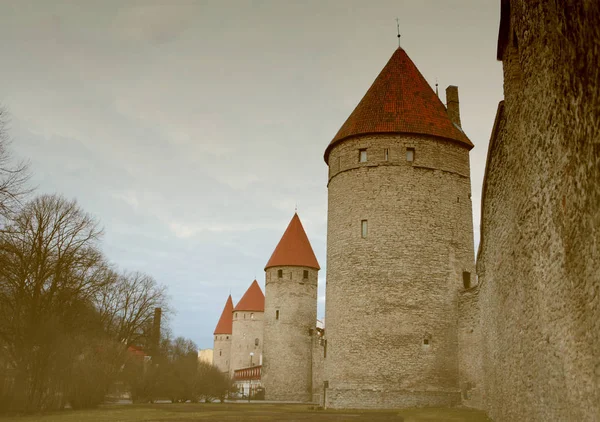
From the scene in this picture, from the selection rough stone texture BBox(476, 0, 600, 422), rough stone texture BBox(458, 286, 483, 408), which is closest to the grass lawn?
rough stone texture BBox(458, 286, 483, 408)

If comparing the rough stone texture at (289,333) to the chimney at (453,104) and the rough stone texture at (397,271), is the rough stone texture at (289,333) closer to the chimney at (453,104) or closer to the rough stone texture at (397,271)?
the rough stone texture at (397,271)

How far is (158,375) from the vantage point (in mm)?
29281

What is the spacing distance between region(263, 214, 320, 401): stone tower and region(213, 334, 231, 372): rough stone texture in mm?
27714

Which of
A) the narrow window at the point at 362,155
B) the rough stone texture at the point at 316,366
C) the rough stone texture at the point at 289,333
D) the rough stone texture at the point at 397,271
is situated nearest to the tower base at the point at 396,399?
the rough stone texture at the point at 397,271

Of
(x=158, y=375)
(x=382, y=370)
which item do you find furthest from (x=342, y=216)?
(x=158, y=375)

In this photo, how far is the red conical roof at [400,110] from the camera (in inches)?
878

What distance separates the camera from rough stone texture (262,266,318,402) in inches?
1454

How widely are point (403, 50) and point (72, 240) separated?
1668 centimetres

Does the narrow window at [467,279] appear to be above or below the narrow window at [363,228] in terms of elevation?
below

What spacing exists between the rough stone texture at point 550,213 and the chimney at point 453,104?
15.2m

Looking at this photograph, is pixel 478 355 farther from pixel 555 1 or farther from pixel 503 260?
pixel 555 1

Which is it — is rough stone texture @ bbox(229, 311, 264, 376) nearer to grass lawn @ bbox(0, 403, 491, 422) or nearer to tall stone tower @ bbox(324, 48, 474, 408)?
tall stone tower @ bbox(324, 48, 474, 408)

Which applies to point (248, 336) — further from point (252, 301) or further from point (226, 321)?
point (226, 321)

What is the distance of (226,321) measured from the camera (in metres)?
67.0
